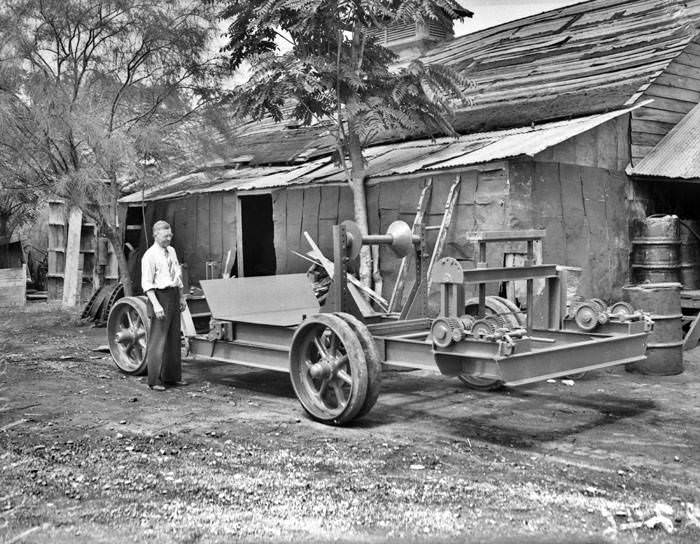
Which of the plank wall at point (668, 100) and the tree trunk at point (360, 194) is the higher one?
the plank wall at point (668, 100)

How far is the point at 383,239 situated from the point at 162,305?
2504 millimetres

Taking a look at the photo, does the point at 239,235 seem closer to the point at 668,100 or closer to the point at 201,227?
the point at 201,227

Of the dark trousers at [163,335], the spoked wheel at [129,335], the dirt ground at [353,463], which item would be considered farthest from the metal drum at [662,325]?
the spoked wheel at [129,335]

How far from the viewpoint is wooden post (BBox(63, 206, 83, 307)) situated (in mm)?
17578

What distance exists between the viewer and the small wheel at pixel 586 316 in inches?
270

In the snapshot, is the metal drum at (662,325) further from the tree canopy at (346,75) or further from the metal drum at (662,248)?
the tree canopy at (346,75)

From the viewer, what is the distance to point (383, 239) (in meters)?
7.11

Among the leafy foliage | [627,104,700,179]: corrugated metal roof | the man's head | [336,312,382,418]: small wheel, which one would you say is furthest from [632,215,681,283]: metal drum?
the man's head

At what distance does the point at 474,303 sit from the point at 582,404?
158 centimetres

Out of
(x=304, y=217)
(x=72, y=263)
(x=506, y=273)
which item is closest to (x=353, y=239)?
(x=506, y=273)

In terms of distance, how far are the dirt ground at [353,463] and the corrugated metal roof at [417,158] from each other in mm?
3122

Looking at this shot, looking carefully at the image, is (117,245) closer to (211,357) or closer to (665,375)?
(211,357)

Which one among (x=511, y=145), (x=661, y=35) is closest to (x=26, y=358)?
(x=511, y=145)

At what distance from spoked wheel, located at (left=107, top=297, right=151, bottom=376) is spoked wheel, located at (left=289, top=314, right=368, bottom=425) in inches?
99.8
